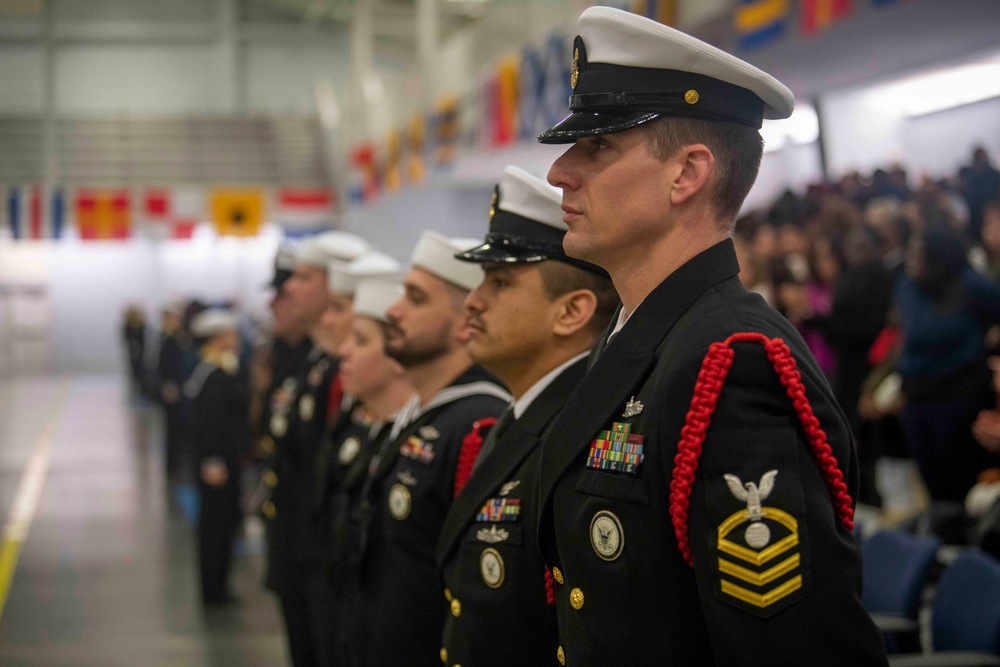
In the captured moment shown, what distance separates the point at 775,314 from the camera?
1415 millimetres

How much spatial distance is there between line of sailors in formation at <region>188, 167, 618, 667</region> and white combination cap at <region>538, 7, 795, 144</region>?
64cm

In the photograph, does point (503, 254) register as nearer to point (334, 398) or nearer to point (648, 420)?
point (648, 420)

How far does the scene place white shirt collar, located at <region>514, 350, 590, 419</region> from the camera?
203cm

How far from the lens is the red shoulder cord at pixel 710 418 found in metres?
1.24

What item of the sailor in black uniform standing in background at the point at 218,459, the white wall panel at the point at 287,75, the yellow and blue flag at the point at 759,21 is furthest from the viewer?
the white wall panel at the point at 287,75

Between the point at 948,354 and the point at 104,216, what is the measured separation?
17963 mm

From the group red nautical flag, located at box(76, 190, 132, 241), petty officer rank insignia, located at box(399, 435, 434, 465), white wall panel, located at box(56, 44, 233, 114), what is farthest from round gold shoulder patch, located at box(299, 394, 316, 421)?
white wall panel, located at box(56, 44, 233, 114)

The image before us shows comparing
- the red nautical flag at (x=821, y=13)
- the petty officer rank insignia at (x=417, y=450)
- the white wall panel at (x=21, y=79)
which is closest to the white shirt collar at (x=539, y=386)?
the petty officer rank insignia at (x=417, y=450)

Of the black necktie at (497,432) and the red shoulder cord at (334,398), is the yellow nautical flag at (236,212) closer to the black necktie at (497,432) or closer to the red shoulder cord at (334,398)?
the red shoulder cord at (334,398)

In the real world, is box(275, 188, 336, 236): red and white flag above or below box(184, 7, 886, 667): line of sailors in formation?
above

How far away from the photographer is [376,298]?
127 inches

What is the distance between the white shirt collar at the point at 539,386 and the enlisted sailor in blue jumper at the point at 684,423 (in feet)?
1.60

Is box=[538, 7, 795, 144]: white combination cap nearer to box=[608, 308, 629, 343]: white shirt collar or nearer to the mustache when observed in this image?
box=[608, 308, 629, 343]: white shirt collar

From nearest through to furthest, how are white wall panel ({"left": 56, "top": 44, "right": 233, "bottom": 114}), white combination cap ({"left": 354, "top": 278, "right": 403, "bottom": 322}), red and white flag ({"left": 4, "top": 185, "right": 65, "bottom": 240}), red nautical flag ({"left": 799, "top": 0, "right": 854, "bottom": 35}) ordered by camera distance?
white combination cap ({"left": 354, "top": 278, "right": 403, "bottom": 322}) < red nautical flag ({"left": 799, "top": 0, "right": 854, "bottom": 35}) < red and white flag ({"left": 4, "top": 185, "right": 65, "bottom": 240}) < white wall panel ({"left": 56, "top": 44, "right": 233, "bottom": 114})
